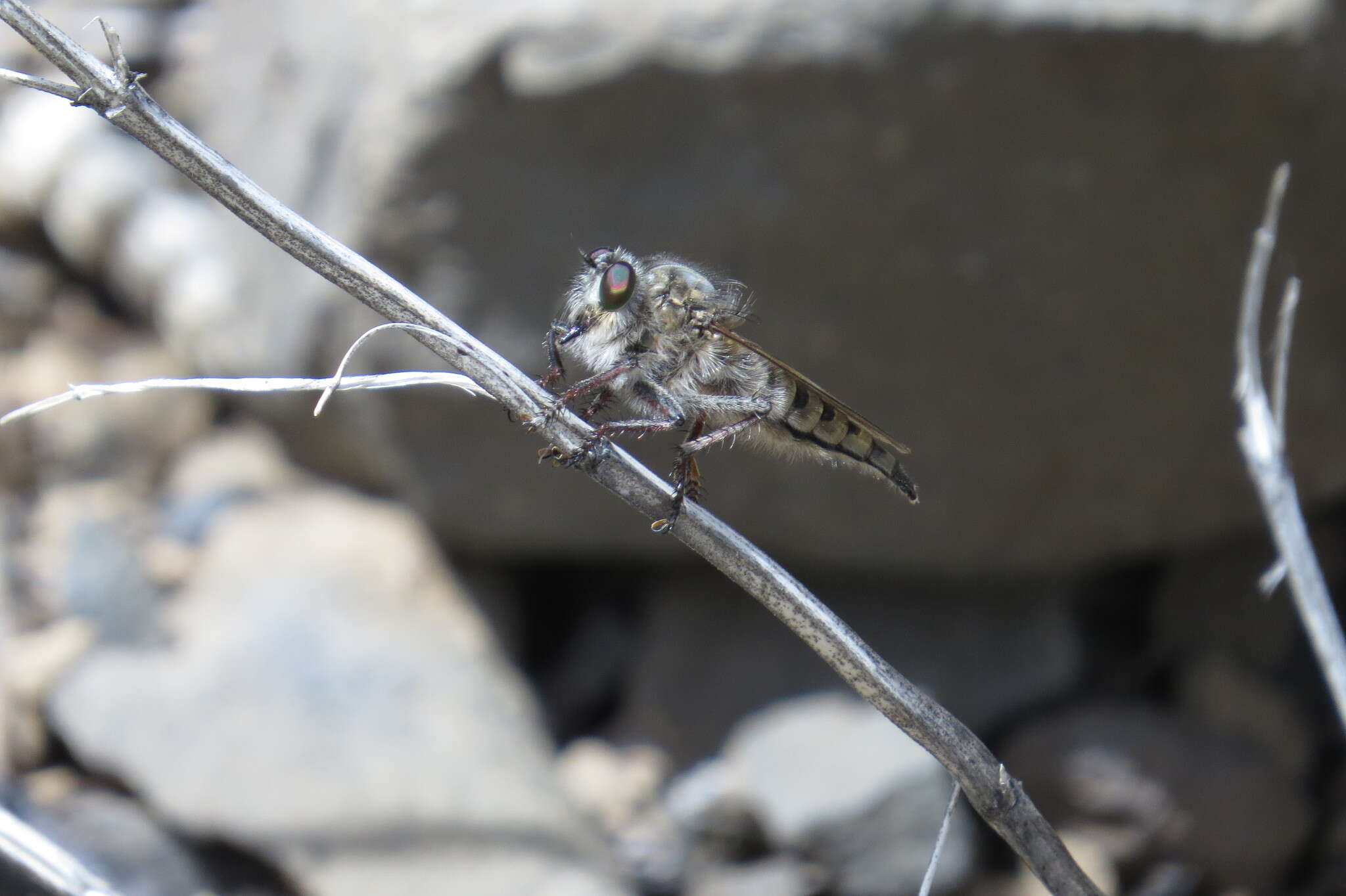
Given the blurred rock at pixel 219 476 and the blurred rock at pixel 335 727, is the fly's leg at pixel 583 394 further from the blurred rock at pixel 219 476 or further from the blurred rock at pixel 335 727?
the blurred rock at pixel 219 476

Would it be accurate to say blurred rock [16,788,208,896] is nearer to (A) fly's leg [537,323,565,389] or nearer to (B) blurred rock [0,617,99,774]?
(B) blurred rock [0,617,99,774]

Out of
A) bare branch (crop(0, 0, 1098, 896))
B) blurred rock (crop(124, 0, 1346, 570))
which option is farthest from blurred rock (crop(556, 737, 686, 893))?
bare branch (crop(0, 0, 1098, 896))

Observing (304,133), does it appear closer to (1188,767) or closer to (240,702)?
(240,702)

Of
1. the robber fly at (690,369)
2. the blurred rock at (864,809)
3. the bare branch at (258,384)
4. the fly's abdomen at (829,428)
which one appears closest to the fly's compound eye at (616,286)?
the robber fly at (690,369)

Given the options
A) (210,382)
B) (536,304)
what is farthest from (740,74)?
(210,382)

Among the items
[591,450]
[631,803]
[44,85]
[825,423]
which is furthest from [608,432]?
[631,803]
